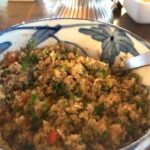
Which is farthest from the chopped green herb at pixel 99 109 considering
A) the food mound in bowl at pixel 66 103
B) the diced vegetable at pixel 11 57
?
the diced vegetable at pixel 11 57

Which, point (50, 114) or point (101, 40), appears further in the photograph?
point (101, 40)

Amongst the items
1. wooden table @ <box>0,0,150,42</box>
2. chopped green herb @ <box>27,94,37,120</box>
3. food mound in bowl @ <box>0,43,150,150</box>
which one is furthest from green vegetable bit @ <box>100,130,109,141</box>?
wooden table @ <box>0,0,150,42</box>

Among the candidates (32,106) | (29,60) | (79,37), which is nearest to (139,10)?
(79,37)

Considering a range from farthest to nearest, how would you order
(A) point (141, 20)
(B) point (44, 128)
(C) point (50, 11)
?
(C) point (50, 11)
(A) point (141, 20)
(B) point (44, 128)

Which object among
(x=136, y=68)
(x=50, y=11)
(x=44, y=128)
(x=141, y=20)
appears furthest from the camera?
(x=50, y=11)

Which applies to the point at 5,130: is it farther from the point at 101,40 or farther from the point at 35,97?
the point at 101,40

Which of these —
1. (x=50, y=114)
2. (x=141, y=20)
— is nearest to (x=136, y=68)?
(x=50, y=114)
